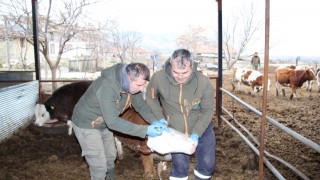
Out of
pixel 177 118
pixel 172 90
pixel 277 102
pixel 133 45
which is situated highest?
pixel 133 45

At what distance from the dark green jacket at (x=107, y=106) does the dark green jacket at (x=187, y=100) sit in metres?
0.20

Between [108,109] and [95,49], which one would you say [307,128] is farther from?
[95,49]

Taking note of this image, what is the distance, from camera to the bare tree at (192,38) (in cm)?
1550

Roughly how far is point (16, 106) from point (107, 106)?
12.8 feet

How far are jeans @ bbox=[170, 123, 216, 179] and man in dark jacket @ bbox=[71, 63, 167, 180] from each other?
1.32ft

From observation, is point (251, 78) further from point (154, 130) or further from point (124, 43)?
point (154, 130)

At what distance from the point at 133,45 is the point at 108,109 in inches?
412

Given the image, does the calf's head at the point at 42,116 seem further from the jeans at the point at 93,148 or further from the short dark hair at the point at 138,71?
the short dark hair at the point at 138,71

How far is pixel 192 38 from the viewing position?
52.8ft

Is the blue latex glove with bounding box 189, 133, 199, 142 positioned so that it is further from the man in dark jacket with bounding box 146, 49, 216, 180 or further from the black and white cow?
the black and white cow

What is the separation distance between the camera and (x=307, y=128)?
6.09 metres

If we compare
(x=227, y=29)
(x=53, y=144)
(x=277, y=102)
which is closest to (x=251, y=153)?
(x=53, y=144)

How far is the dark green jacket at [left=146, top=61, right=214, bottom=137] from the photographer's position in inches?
96.1

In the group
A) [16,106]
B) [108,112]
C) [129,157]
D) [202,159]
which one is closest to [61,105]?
[16,106]
